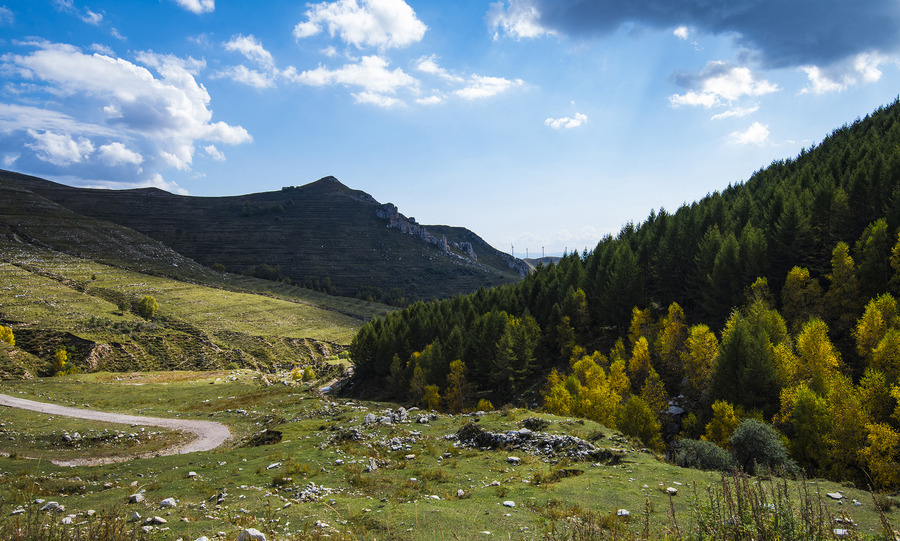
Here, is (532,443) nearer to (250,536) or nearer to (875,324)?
(250,536)

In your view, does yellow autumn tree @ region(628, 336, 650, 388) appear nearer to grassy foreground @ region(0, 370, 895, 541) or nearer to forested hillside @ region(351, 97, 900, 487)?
forested hillside @ region(351, 97, 900, 487)

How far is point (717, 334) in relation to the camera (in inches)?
2361

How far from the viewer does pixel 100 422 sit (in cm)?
4031

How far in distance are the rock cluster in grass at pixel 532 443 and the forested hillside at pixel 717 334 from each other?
18227mm

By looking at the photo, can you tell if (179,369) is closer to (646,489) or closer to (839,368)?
(646,489)

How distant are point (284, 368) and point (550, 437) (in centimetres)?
10472

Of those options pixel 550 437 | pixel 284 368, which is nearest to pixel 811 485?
pixel 550 437

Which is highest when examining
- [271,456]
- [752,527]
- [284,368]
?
[752,527]

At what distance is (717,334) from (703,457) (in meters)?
45.9

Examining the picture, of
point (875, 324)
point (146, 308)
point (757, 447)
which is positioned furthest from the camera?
point (146, 308)

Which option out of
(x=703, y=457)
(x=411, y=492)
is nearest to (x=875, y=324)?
(x=703, y=457)

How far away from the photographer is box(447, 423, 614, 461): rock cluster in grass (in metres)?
20.9

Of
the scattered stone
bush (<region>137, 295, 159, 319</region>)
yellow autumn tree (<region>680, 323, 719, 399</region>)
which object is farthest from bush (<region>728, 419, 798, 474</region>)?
bush (<region>137, 295, 159, 319</region>)

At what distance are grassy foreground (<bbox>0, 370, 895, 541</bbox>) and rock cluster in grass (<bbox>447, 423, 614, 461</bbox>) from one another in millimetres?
241
